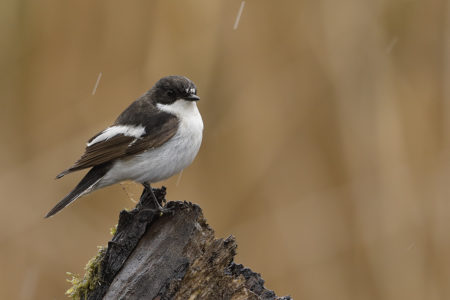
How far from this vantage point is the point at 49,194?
5.52 meters

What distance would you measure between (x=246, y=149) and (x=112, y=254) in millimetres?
2626

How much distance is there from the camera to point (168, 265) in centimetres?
315

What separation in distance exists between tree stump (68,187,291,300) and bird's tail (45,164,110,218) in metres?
0.76

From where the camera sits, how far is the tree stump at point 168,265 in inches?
121

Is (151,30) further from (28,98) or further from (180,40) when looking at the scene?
(28,98)

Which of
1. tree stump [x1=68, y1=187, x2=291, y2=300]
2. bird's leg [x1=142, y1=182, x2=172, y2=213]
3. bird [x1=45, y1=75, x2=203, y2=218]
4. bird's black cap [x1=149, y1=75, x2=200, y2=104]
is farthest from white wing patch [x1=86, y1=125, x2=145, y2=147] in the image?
tree stump [x1=68, y1=187, x2=291, y2=300]

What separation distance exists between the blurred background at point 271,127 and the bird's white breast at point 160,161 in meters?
1.25

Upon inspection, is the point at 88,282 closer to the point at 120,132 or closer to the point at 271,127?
the point at 120,132

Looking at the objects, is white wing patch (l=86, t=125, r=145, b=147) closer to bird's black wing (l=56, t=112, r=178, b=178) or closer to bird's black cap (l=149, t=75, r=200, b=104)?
bird's black wing (l=56, t=112, r=178, b=178)

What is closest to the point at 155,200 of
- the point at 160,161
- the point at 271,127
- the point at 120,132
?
the point at 160,161

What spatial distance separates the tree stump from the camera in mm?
3084

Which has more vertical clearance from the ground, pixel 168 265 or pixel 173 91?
pixel 173 91

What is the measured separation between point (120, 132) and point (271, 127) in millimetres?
1715

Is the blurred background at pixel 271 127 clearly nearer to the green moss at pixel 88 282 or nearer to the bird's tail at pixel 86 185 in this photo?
the bird's tail at pixel 86 185
